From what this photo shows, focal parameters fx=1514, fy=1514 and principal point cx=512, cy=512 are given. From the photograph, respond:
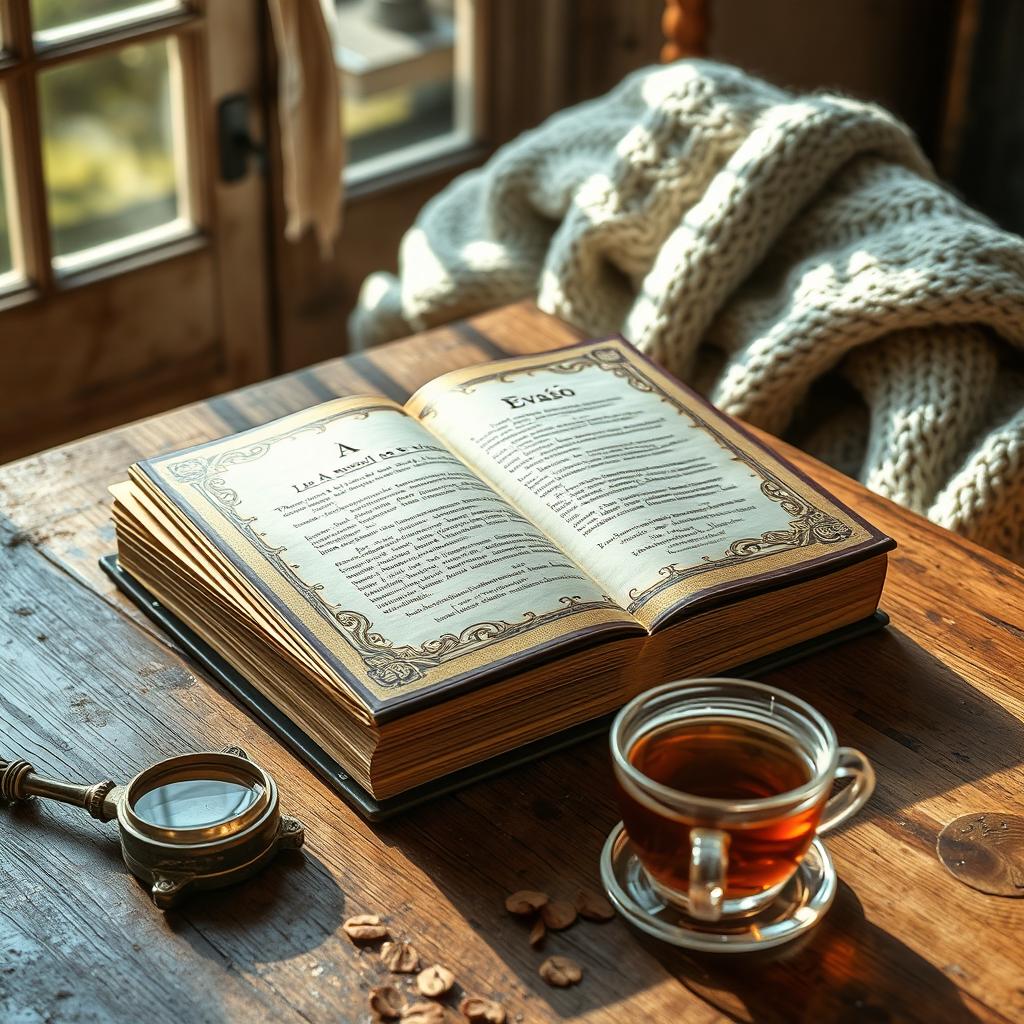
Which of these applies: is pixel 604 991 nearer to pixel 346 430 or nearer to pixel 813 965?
pixel 813 965

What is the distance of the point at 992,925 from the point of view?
741mm

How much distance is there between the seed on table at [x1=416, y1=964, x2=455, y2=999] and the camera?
0.70 m

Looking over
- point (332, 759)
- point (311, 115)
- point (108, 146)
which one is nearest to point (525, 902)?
point (332, 759)

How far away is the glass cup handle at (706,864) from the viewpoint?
Result: 662 mm

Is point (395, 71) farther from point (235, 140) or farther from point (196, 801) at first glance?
point (196, 801)

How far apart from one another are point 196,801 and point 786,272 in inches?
31.0

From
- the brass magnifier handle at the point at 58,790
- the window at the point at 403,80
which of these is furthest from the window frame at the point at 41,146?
the brass magnifier handle at the point at 58,790

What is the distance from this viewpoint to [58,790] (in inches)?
31.0

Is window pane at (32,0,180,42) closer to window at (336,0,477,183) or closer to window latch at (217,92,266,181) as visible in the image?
window latch at (217,92,266,181)

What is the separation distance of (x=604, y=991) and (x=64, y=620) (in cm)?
44

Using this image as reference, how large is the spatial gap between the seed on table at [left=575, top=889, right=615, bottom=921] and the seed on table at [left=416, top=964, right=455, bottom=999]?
2.9 inches

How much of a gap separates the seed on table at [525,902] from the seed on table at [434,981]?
0.16 ft

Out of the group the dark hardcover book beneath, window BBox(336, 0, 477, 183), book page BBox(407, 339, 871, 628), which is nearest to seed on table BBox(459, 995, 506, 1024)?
the dark hardcover book beneath

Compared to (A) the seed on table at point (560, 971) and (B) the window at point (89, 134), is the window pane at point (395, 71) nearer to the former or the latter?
(B) the window at point (89, 134)
